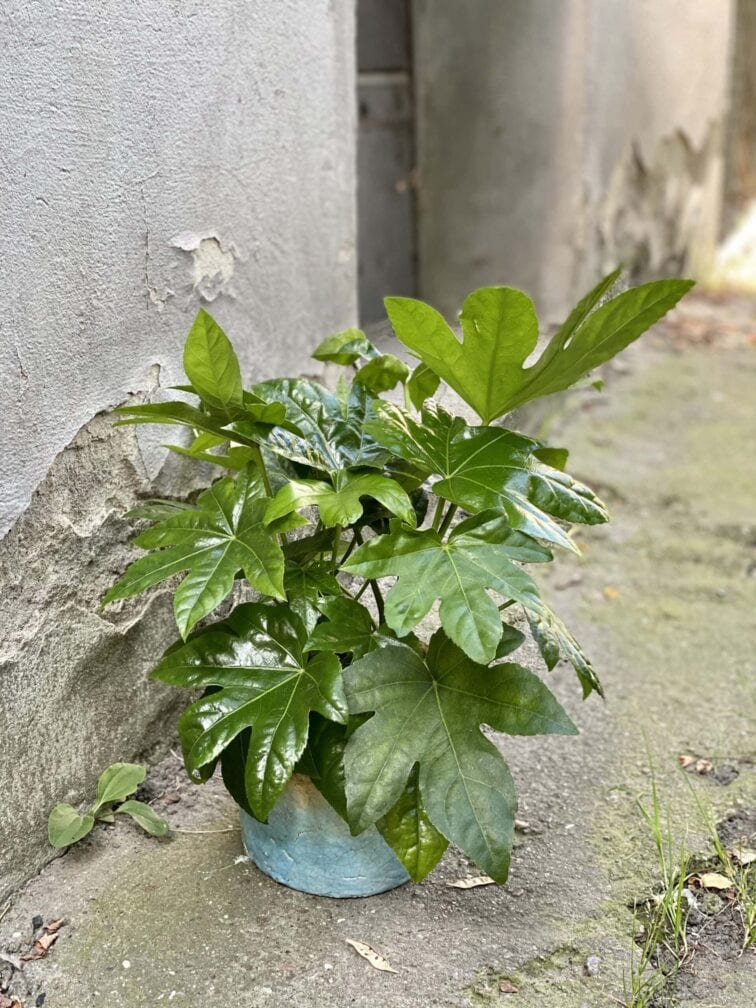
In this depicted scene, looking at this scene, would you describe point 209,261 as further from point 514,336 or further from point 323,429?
point 514,336

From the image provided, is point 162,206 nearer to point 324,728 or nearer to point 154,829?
point 324,728

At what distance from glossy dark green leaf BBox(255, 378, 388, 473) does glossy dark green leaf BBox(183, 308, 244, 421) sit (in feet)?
0.26

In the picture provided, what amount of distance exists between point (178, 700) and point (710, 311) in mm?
3679

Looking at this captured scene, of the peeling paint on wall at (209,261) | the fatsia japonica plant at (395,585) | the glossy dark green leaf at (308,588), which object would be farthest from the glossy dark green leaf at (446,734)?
the peeling paint on wall at (209,261)

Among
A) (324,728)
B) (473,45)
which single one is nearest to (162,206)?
(324,728)

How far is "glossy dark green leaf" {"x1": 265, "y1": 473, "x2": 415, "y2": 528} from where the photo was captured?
4.93ft

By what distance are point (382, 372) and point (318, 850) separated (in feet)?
2.36

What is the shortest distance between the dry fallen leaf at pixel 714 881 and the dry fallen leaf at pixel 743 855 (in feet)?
0.17

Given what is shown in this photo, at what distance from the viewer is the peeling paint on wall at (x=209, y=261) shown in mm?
1939

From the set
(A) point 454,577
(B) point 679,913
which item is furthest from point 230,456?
(B) point 679,913

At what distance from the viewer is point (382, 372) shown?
178 cm

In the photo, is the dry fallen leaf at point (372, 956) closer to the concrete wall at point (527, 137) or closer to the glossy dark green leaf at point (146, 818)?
the glossy dark green leaf at point (146, 818)

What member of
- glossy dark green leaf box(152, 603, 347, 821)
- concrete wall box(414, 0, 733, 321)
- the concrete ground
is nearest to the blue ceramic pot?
the concrete ground

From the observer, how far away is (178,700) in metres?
2.04
